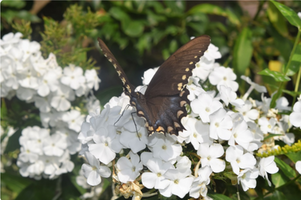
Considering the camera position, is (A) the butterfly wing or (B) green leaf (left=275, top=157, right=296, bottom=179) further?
(B) green leaf (left=275, top=157, right=296, bottom=179)

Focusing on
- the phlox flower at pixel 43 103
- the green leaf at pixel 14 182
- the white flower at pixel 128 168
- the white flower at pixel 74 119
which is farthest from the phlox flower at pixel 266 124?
the green leaf at pixel 14 182

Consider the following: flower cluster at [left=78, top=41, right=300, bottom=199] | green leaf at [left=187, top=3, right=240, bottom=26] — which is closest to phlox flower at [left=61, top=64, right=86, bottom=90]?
flower cluster at [left=78, top=41, right=300, bottom=199]

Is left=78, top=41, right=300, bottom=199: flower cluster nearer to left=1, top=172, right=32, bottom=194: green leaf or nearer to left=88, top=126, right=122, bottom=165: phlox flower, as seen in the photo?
left=88, top=126, right=122, bottom=165: phlox flower

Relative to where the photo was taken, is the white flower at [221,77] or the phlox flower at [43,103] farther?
the phlox flower at [43,103]

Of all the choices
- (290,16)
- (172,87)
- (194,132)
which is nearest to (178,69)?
(172,87)

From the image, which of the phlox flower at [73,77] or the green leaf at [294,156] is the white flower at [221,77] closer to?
the green leaf at [294,156]

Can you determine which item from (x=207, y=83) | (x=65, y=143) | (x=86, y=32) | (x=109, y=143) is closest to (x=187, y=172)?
(x=109, y=143)
